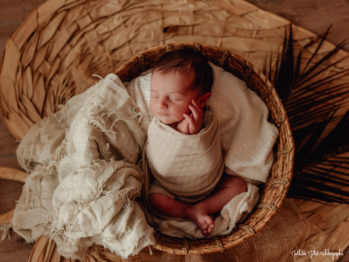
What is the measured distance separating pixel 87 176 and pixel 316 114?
872 mm

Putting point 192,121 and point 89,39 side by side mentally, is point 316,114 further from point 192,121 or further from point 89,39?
point 89,39

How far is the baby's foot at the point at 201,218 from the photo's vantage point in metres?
0.96

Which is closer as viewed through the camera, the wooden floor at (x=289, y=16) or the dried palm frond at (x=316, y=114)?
the dried palm frond at (x=316, y=114)

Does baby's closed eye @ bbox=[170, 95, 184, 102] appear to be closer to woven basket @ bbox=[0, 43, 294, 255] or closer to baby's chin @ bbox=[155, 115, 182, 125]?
baby's chin @ bbox=[155, 115, 182, 125]

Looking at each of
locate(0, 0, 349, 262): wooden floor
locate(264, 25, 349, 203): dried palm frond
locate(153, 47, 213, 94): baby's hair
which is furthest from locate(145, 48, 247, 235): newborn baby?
locate(0, 0, 349, 262): wooden floor

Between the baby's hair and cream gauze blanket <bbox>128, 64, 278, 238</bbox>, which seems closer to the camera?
the baby's hair

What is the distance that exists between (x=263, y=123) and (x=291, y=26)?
1.61 feet

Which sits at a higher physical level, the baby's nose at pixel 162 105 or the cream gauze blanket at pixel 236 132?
the baby's nose at pixel 162 105

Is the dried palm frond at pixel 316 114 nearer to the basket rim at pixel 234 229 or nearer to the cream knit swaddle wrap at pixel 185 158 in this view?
the basket rim at pixel 234 229

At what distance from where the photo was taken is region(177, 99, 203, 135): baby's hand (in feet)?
2.88

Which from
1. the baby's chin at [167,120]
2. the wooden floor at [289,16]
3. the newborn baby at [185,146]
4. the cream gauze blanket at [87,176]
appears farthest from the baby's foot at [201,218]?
the wooden floor at [289,16]

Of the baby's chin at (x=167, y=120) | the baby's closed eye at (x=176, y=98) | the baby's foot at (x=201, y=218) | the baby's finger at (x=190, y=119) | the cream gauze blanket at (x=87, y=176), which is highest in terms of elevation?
the baby's closed eye at (x=176, y=98)

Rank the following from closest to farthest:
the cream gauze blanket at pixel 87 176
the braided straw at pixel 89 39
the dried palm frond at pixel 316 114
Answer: the cream gauze blanket at pixel 87 176, the dried palm frond at pixel 316 114, the braided straw at pixel 89 39

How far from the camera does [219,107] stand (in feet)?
3.54
